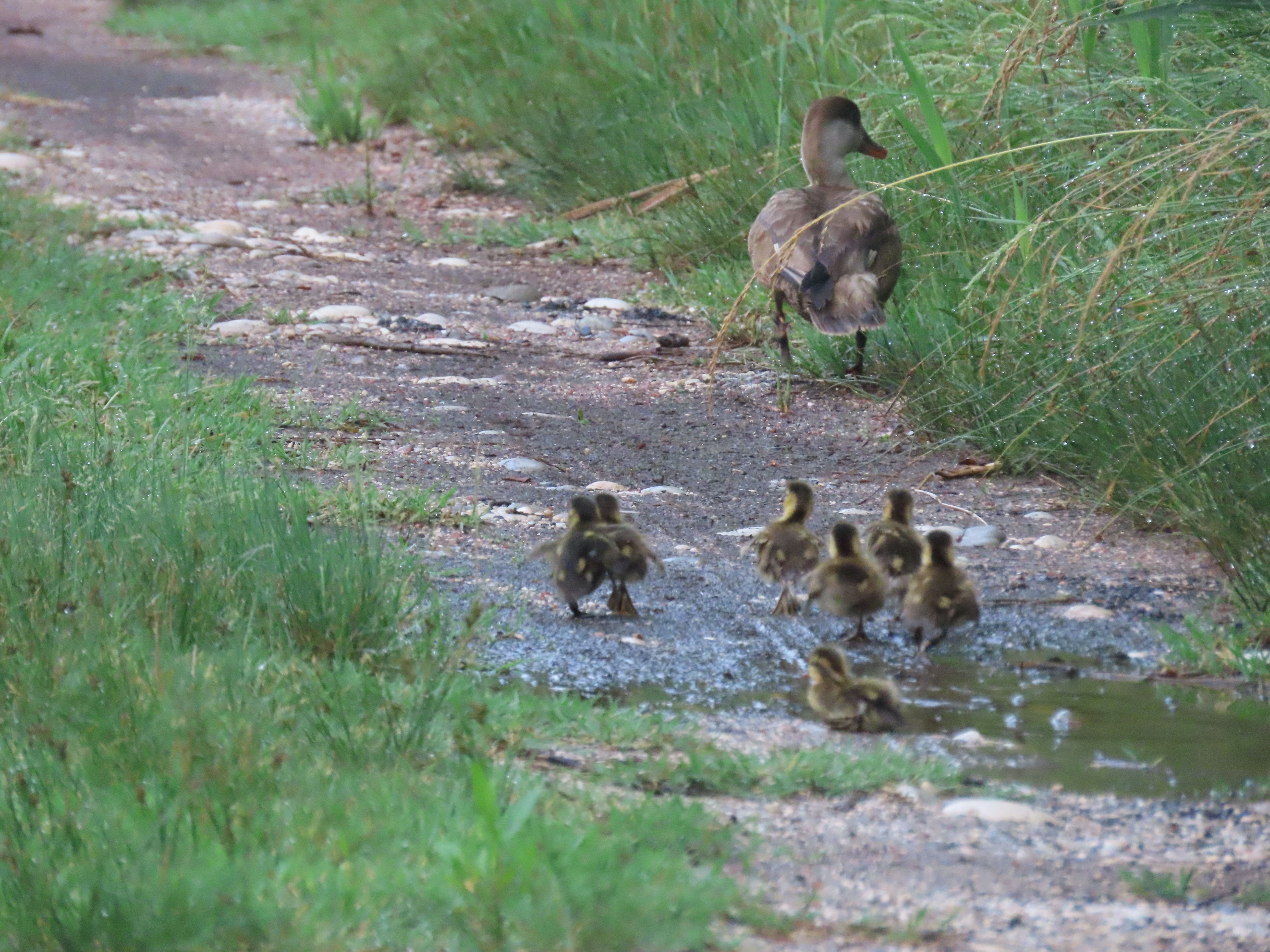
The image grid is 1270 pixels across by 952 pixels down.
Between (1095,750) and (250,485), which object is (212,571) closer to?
(250,485)

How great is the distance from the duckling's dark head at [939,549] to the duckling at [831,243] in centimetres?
206

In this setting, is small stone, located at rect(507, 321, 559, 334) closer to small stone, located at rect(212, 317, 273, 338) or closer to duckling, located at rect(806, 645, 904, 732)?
small stone, located at rect(212, 317, 273, 338)

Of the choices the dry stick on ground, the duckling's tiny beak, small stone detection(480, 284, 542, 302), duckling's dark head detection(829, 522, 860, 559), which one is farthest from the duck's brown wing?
small stone detection(480, 284, 542, 302)

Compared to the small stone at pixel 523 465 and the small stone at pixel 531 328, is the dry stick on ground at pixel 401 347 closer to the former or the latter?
the small stone at pixel 531 328

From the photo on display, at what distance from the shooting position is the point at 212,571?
167 inches

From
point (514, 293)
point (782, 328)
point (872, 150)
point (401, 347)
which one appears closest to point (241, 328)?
point (401, 347)

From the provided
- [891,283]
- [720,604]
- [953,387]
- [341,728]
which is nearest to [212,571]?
[341,728]

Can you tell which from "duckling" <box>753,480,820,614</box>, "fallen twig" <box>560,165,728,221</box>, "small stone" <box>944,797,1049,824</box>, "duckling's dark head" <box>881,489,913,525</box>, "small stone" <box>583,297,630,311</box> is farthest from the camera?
"fallen twig" <box>560,165,728,221</box>

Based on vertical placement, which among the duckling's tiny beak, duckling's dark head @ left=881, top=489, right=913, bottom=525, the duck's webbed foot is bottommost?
the duck's webbed foot

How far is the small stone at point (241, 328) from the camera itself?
830 cm

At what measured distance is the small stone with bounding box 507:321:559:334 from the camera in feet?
→ 29.7

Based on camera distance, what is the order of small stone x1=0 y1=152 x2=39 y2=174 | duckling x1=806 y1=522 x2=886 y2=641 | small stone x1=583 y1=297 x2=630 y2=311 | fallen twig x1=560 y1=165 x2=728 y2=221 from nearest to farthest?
1. duckling x1=806 y1=522 x2=886 y2=641
2. small stone x1=583 y1=297 x2=630 y2=311
3. fallen twig x1=560 y1=165 x2=728 y2=221
4. small stone x1=0 y1=152 x2=39 y2=174

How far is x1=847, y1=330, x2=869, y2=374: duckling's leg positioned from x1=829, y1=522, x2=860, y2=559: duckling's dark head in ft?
9.32

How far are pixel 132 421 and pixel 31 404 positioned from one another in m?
0.42
